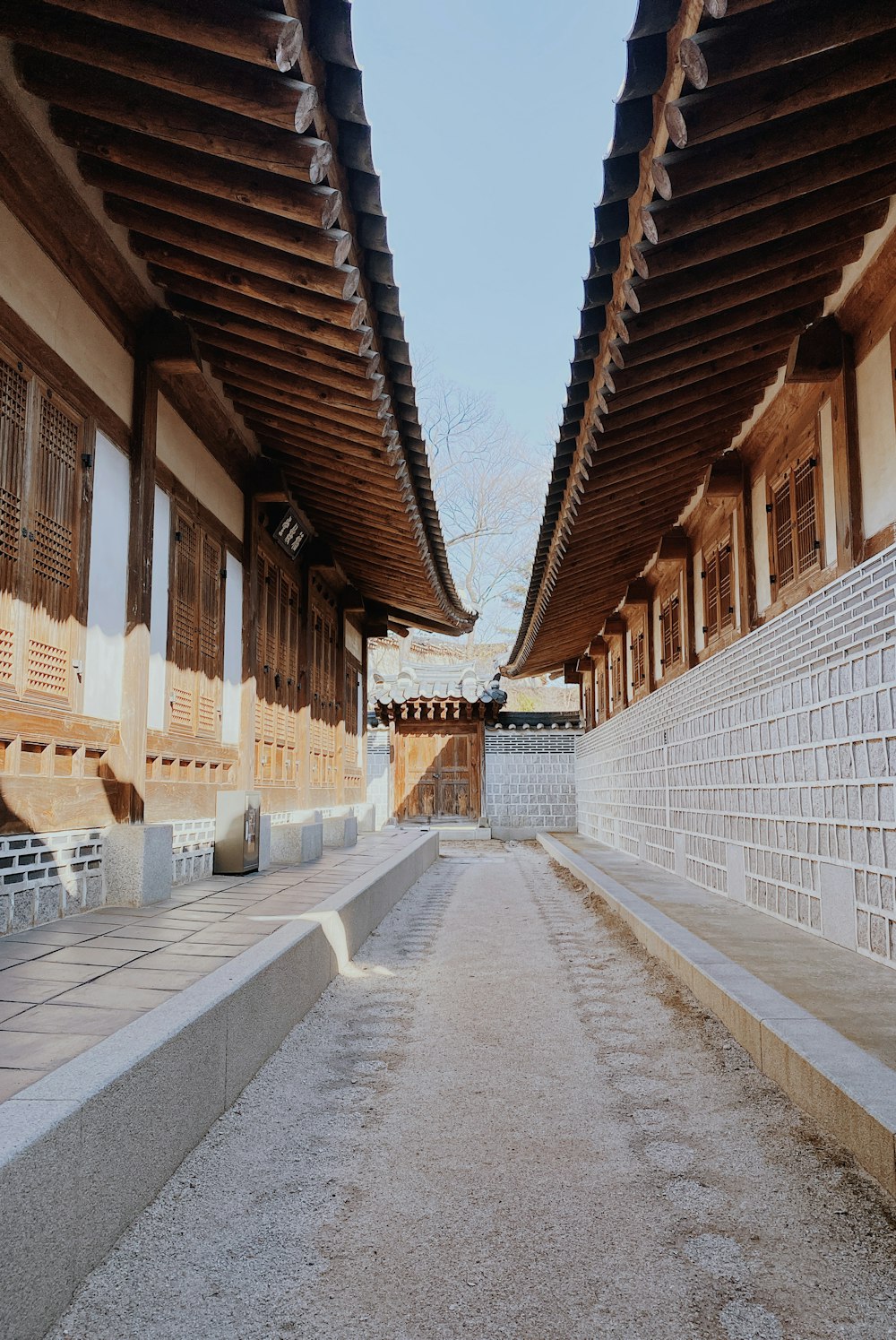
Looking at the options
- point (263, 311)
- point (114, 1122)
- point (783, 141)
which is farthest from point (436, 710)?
point (114, 1122)

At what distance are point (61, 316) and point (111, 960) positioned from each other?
126 inches

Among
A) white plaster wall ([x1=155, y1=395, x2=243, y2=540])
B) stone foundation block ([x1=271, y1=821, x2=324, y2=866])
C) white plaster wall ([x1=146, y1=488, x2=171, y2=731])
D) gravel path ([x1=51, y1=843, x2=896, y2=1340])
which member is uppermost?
white plaster wall ([x1=155, y1=395, x2=243, y2=540])

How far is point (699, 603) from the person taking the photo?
902 centimetres

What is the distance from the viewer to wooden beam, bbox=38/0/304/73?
120 inches

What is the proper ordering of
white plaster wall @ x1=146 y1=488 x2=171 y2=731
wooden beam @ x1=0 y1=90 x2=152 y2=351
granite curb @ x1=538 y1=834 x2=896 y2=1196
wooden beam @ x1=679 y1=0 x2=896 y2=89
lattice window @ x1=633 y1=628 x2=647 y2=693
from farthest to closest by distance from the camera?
lattice window @ x1=633 y1=628 x2=647 y2=693
white plaster wall @ x1=146 y1=488 x2=171 y2=731
wooden beam @ x1=0 y1=90 x2=152 y2=351
wooden beam @ x1=679 y1=0 x2=896 y2=89
granite curb @ x1=538 y1=834 x2=896 y2=1196

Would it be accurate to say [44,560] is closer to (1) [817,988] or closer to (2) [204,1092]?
(2) [204,1092]

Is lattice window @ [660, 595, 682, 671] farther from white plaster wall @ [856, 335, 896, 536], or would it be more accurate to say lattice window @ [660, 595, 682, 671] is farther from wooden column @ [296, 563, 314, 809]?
white plaster wall @ [856, 335, 896, 536]

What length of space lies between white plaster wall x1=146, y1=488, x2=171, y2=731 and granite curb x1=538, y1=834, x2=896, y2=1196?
3.57 m

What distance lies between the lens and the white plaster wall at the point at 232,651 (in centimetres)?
762

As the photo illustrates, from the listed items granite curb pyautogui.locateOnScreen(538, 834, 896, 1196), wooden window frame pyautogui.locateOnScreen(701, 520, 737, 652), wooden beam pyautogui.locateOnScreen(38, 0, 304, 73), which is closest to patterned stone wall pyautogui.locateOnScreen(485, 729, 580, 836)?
wooden window frame pyautogui.locateOnScreen(701, 520, 737, 652)

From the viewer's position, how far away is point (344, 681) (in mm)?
13477

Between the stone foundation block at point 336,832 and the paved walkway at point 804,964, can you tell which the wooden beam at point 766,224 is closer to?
the paved walkway at point 804,964

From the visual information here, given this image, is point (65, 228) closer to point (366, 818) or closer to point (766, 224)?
point (766, 224)

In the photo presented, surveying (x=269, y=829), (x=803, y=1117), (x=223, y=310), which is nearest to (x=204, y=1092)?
(x=803, y=1117)
